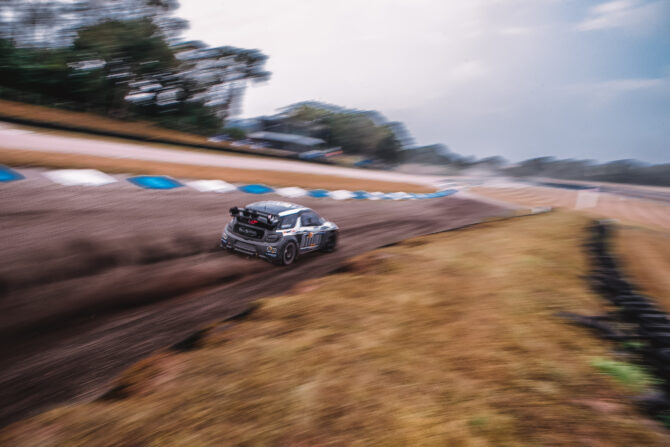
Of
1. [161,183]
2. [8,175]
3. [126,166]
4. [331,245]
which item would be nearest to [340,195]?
[161,183]

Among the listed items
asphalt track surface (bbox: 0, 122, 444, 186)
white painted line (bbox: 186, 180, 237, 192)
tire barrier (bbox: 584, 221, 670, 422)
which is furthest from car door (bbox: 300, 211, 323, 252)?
asphalt track surface (bbox: 0, 122, 444, 186)

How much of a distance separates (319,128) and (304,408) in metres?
74.5

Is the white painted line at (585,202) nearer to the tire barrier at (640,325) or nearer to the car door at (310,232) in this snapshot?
the tire barrier at (640,325)

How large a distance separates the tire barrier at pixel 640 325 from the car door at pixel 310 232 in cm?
566

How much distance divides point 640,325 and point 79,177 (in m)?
13.5

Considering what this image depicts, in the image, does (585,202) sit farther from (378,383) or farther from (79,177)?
(378,383)

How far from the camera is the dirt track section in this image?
482 cm

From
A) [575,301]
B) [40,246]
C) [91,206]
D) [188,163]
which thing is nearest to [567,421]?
[575,301]

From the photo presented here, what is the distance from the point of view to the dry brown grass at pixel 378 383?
12.4 ft

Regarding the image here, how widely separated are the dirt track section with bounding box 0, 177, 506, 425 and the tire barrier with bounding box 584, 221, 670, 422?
17.1 ft

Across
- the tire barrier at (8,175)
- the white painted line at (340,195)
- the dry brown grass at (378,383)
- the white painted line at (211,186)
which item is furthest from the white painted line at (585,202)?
the tire barrier at (8,175)

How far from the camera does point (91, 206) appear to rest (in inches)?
410

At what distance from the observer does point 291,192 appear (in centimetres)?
1955

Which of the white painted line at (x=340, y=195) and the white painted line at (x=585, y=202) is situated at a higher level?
the white painted line at (x=585, y=202)
